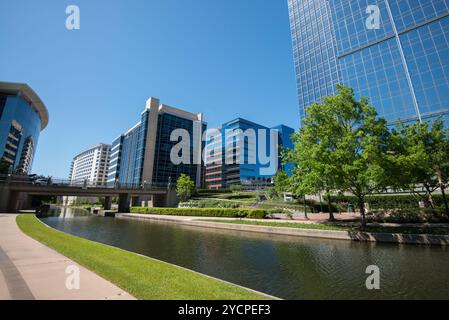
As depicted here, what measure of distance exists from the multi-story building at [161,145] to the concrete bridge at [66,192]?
693 inches

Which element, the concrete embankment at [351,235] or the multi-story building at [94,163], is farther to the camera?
the multi-story building at [94,163]

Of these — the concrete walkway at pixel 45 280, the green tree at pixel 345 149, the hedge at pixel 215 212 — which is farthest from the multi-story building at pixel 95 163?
the concrete walkway at pixel 45 280

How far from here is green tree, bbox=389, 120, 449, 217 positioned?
16.8m

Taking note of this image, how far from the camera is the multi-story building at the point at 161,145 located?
79.4 metres

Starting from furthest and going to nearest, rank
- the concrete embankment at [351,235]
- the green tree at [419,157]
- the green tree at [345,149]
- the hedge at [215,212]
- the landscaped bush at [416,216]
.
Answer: the hedge at [215,212]
the landscaped bush at [416,216]
the green tree at [419,157]
the green tree at [345,149]
the concrete embankment at [351,235]

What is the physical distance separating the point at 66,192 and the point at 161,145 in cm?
4511

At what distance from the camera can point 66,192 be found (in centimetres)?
3991

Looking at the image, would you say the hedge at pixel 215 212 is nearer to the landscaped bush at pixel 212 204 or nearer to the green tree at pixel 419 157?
the landscaped bush at pixel 212 204

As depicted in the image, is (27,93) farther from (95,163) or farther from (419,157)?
(419,157)

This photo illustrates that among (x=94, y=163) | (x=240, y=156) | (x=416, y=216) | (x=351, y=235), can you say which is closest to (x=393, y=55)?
(x=416, y=216)

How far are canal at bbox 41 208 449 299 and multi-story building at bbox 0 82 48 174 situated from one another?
2731 inches

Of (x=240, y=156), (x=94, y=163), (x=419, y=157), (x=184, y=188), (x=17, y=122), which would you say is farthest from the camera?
(x=94, y=163)

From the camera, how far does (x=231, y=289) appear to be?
19.4ft

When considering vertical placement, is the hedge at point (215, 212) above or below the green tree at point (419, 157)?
below
